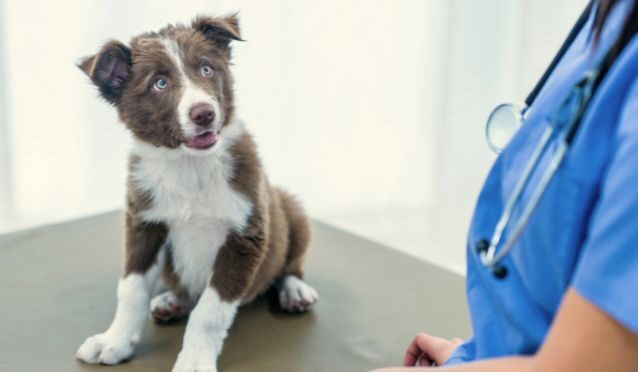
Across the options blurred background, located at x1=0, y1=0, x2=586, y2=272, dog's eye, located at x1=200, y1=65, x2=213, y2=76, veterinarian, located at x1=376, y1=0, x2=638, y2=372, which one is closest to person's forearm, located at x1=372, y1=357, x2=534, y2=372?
veterinarian, located at x1=376, y1=0, x2=638, y2=372

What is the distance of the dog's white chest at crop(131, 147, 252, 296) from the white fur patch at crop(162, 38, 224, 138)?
0.11m

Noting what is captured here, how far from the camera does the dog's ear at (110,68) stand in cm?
126

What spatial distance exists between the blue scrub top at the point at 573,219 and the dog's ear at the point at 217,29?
0.68 metres

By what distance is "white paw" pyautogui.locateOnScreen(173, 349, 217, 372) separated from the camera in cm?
120

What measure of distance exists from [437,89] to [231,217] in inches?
74.0

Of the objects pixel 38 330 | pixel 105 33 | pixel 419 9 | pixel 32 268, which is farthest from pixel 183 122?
pixel 419 9

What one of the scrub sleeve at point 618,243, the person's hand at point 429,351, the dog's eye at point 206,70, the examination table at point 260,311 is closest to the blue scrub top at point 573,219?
the scrub sleeve at point 618,243

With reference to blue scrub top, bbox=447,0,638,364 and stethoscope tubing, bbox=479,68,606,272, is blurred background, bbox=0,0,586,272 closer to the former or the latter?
blue scrub top, bbox=447,0,638,364

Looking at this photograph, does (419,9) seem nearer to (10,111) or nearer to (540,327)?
(10,111)

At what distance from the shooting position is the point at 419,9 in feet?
9.61

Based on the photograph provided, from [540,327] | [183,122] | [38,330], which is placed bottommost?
[38,330]

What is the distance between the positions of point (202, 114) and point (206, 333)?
1.23 ft

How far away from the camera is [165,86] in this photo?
1.28 metres

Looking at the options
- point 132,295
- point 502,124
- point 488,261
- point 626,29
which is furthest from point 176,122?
point 626,29
